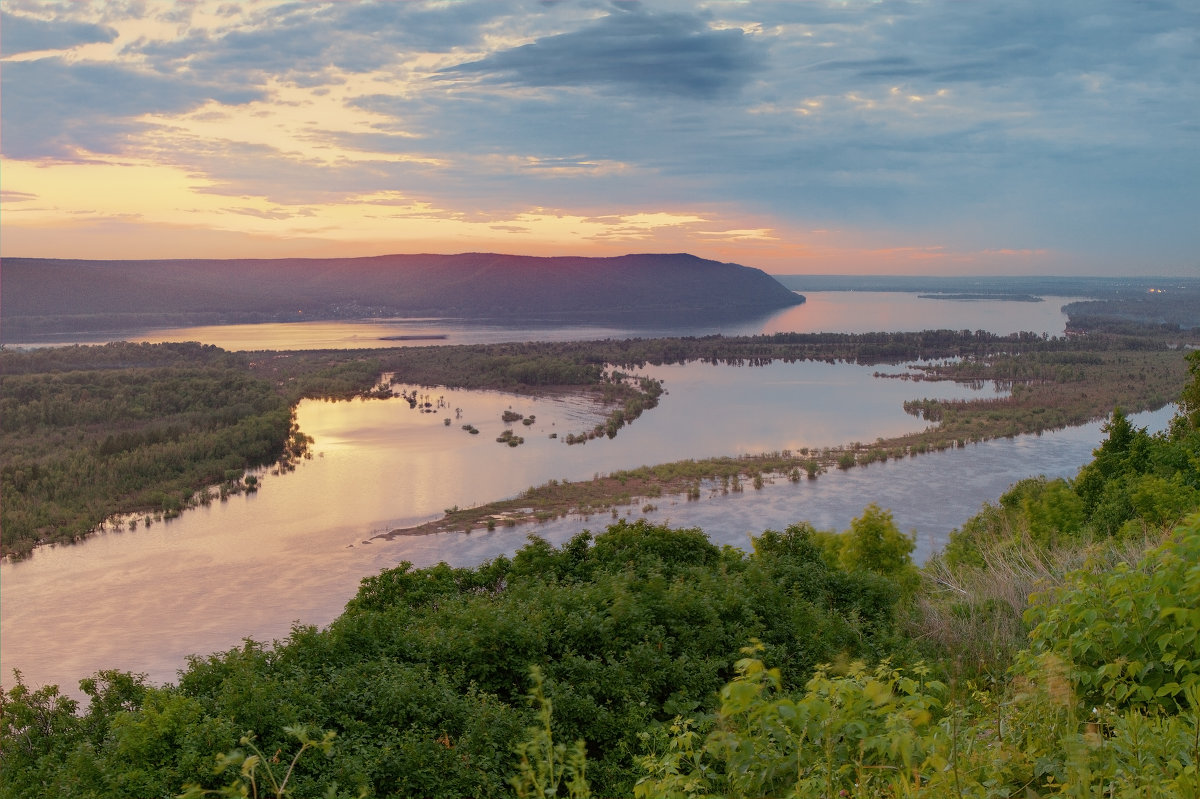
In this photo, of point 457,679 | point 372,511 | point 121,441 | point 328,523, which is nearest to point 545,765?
point 457,679

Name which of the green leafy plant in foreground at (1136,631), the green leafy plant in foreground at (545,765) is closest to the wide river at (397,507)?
the green leafy plant in foreground at (545,765)

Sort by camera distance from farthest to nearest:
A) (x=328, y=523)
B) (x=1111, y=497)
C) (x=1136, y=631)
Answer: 1. (x=328, y=523)
2. (x=1111, y=497)
3. (x=1136, y=631)

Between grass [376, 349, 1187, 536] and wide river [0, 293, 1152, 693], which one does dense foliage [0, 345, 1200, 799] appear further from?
grass [376, 349, 1187, 536]

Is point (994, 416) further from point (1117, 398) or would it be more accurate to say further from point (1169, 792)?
point (1169, 792)

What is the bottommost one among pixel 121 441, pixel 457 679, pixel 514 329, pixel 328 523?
pixel 328 523

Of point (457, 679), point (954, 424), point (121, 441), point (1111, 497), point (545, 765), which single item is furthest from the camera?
point (954, 424)

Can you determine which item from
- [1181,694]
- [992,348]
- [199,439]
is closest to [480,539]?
[199,439]

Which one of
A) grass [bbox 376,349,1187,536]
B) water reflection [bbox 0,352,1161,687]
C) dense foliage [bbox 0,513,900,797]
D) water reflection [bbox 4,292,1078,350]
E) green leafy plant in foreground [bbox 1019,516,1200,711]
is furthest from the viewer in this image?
water reflection [bbox 4,292,1078,350]

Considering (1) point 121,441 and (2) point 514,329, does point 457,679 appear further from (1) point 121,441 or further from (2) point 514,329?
(2) point 514,329

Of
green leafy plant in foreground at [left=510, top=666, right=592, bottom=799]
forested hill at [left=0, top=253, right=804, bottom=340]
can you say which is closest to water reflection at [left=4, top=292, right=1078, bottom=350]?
forested hill at [left=0, top=253, right=804, bottom=340]

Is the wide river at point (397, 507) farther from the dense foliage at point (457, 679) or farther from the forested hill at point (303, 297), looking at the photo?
the forested hill at point (303, 297)
